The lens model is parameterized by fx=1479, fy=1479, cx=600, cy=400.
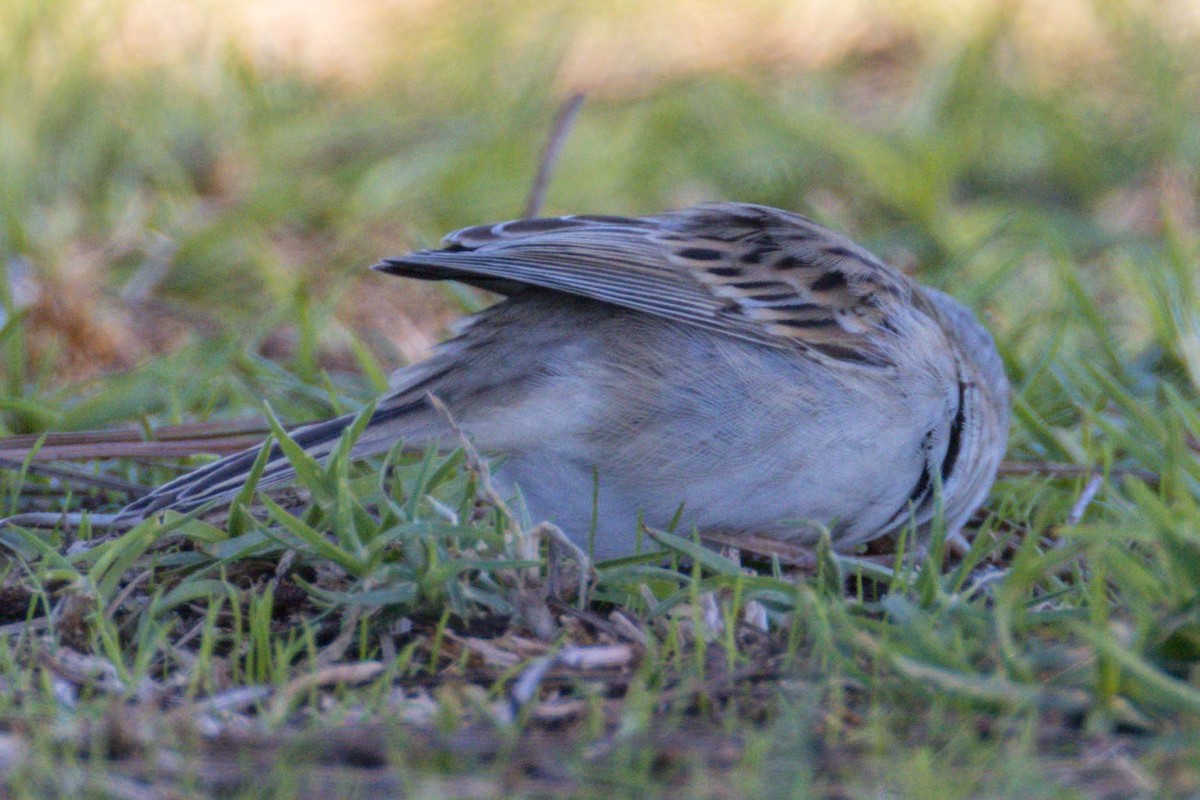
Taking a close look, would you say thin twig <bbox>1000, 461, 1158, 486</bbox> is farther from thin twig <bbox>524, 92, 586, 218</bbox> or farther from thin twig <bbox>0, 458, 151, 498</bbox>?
thin twig <bbox>0, 458, 151, 498</bbox>

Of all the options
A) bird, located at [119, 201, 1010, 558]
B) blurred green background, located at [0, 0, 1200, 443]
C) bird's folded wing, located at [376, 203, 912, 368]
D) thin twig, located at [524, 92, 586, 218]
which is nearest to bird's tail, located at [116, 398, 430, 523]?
bird, located at [119, 201, 1010, 558]

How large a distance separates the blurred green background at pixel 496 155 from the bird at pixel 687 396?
2.96 feet

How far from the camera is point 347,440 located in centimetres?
318

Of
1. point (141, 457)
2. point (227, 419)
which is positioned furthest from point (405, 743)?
point (227, 419)

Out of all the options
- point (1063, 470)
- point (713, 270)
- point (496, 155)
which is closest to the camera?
point (713, 270)

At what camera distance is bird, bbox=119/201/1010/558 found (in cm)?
342

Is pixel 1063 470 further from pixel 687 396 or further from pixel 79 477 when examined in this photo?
pixel 79 477

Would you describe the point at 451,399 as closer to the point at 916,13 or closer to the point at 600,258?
the point at 600,258

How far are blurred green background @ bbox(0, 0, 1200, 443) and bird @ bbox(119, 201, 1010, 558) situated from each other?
0.90m

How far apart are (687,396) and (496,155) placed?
10.9 ft

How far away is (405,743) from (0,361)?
3.07 metres

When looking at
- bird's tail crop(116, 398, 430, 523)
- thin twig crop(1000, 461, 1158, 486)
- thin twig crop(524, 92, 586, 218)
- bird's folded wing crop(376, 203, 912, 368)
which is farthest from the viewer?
thin twig crop(524, 92, 586, 218)

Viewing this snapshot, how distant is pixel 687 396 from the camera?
3.48m

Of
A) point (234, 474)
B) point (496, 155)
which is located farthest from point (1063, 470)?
point (496, 155)
